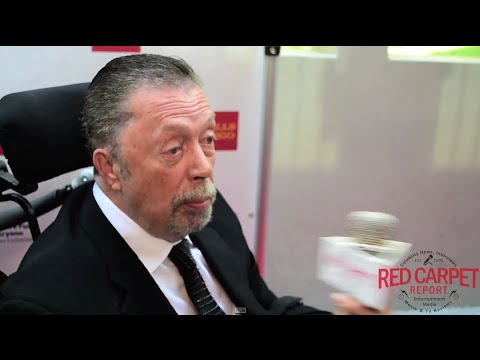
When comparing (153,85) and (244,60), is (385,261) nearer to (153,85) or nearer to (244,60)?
(153,85)

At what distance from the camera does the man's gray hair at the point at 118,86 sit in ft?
4.23

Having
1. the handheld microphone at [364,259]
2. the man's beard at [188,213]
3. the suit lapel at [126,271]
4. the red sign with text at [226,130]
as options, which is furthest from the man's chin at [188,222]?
the red sign with text at [226,130]

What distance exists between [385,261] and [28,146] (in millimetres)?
886

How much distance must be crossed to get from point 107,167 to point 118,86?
0.20m

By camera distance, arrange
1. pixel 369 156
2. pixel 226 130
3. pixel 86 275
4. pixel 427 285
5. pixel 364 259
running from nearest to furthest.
→ pixel 364 259 < pixel 86 275 < pixel 427 285 < pixel 226 130 < pixel 369 156

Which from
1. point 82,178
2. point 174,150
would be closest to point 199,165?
point 174,150

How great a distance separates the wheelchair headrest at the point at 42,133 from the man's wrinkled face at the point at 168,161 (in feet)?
0.63

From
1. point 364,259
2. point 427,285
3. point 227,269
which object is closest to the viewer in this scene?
point 364,259

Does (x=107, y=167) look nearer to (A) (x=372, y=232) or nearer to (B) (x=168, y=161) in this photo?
(B) (x=168, y=161)

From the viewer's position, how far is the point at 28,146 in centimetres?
135

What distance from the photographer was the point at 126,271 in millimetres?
1294

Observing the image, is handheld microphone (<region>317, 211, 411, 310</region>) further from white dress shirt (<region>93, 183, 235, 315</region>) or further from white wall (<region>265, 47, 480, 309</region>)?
white wall (<region>265, 47, 480, 309</region>)

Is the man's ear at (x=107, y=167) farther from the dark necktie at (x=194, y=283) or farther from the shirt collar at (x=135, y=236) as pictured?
the dark necktie at (x=194, y=283)
